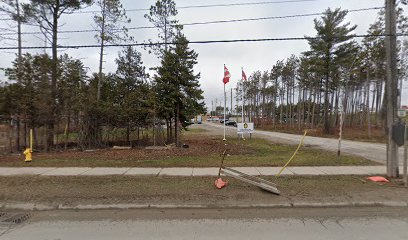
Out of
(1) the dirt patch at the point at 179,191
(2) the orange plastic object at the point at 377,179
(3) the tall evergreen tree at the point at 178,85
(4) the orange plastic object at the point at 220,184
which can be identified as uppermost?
(3) the tall evergreen tree at the point at 178,85

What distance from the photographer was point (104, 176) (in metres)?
8.15

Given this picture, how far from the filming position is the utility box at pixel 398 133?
7.76m

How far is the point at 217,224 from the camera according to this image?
4680 millimetres

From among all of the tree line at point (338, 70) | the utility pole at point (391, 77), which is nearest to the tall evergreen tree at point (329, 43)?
the tree line at point (338, 70)

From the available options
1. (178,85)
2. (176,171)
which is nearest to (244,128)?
(178,85)

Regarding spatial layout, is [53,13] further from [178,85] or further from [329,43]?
[329,43]

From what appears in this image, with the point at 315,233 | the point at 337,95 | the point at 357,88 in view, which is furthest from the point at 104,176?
the point at 357,88

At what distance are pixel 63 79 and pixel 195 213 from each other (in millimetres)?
11814

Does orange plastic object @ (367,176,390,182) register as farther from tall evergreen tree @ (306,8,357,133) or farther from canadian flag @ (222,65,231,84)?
tall evergreen tree @ (306,8,357,133)

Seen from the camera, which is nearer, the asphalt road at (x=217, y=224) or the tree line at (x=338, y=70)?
the asphalt road at (x=217, y=224)

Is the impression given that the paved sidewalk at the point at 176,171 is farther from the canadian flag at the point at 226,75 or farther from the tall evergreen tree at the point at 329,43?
the tall evergreen tree at the point at 329,43

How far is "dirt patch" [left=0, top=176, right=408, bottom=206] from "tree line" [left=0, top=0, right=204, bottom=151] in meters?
A: 6.13

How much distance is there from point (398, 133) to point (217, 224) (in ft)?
21.7

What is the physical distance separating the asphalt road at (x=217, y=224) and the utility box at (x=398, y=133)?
3.04 m
